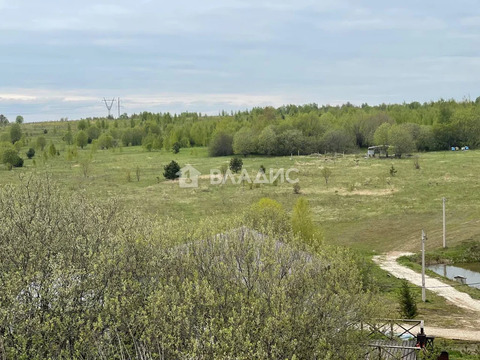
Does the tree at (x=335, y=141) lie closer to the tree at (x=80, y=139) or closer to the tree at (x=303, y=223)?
the tree at (x=80, y=139)

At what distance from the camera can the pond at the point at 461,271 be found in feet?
106

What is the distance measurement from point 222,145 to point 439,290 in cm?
7861

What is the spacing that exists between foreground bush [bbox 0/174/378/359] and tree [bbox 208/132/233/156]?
284 feet

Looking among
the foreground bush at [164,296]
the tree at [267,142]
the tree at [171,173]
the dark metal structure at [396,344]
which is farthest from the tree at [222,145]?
the foreground bush at [164,296]

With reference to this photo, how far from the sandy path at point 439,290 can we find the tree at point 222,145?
233 ft

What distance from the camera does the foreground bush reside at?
12.9 metres

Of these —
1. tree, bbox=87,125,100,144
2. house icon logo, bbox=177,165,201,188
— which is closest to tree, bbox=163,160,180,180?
house icon logo, bbox=177,165,201,188

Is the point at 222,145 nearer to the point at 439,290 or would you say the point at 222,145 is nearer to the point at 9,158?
the point at 9,158

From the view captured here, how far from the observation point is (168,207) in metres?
51.3

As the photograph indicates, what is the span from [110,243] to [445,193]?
4524 cm

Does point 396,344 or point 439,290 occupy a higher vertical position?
point 396,344

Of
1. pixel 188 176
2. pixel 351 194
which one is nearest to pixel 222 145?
pixel 188 176

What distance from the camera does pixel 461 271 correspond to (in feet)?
111

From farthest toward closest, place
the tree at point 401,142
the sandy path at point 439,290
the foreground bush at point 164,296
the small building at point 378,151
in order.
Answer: the small building at point 378,151
the tree at point 401,142
the sandy path at point 439,290
the foreground bush at point 164,296
